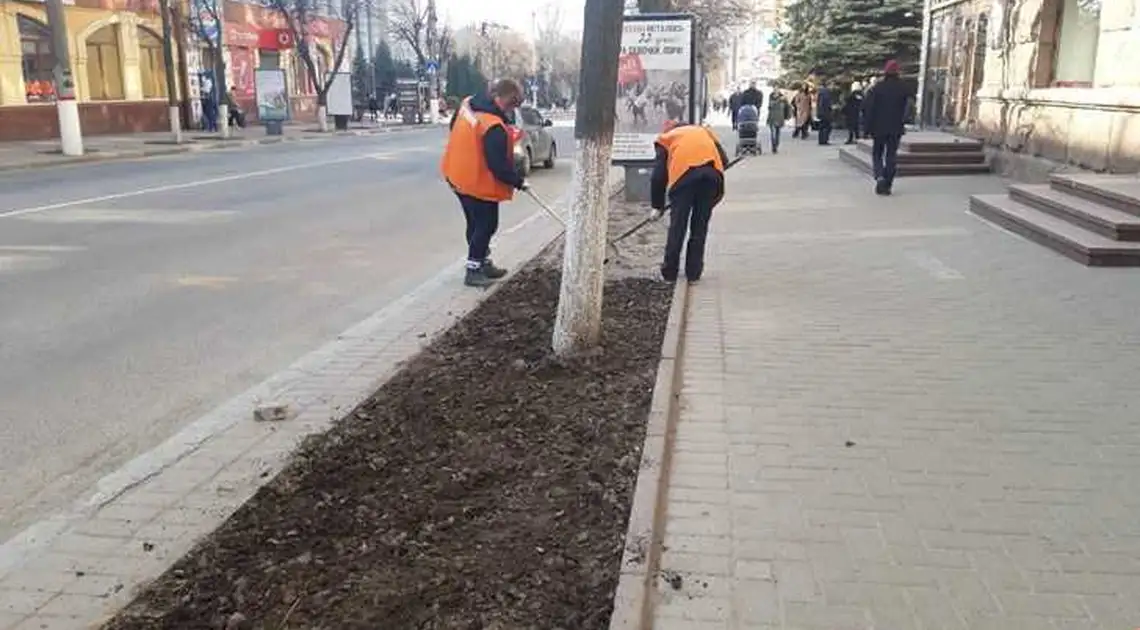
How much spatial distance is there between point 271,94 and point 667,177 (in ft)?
103

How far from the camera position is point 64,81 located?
22.5 metres

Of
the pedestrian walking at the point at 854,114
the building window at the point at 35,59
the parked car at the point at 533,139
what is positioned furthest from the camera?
the building window at the point at 35,59

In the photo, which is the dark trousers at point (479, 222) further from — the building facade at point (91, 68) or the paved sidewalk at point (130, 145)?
the building facade at point (91, 68)

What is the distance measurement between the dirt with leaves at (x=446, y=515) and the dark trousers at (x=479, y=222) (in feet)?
8.69

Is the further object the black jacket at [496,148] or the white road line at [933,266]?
the white road line at [933,266]

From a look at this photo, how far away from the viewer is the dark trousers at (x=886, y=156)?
13.7 metres

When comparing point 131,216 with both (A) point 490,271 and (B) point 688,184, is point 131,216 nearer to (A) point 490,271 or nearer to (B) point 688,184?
(A) point 490,271

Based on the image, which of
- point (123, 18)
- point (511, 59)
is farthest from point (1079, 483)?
point (511, 59)

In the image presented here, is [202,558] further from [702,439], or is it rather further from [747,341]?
[747,341]

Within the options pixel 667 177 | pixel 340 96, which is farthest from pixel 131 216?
pixel 340 96

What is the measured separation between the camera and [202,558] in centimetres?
343

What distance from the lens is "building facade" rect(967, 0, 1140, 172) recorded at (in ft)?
39.8

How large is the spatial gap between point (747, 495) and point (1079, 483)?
4.52 feet

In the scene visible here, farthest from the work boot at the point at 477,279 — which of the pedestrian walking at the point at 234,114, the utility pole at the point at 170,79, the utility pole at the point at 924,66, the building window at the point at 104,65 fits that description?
the pedestrian walking at the point at 234,114
